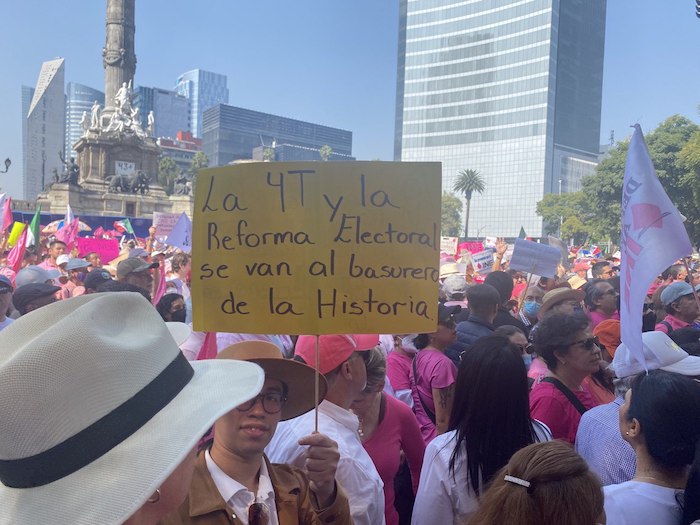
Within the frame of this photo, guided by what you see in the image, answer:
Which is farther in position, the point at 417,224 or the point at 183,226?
the point at 183,226

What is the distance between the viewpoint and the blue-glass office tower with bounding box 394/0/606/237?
9812cm

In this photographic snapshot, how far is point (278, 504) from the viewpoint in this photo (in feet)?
6.73

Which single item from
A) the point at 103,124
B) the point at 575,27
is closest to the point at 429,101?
the point at 575,27

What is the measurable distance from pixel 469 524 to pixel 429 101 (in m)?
109

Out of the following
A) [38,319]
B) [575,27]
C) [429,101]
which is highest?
[575,27]

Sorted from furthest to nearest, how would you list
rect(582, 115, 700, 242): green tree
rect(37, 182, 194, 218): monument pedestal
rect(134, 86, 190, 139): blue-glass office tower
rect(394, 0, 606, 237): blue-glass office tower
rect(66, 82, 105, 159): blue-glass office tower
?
rect(66, 82, 105, 159): blue-glass office tower, rect(134, 86, 190, 139): blue-glass office tower, rect(394, 0, 606, 237): blue-glass office tower, rect(37, 182, 194, 218): monument pedestal, rect(582, 115, 700, 242): green tree

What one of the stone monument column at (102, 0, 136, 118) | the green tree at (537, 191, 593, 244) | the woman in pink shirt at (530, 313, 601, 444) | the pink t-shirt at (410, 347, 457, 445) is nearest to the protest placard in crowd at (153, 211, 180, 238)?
the pink t-shirt at (410, 347, 457, 445)

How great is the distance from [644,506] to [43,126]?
7502 cm

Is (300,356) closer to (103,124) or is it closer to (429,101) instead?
(103,124)

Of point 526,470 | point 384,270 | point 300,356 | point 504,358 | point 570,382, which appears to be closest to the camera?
point 526,470

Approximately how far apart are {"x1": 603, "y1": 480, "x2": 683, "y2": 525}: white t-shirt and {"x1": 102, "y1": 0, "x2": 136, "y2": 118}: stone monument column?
5032 centimetres

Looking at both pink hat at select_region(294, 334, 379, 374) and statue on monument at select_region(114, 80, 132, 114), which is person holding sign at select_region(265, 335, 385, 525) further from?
statue on monument at select_region(114, 80, 132, 114)

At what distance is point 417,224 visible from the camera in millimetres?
2459

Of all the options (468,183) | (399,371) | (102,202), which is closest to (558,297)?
(399,371)
